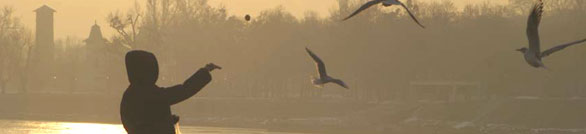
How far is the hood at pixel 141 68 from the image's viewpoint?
821cm

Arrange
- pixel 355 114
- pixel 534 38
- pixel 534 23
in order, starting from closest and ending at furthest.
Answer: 1. pixel 534 23
2. pixel 534 38
3. pixel 355 114

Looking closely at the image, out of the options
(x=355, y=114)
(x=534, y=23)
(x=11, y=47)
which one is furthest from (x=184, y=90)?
(x=11, y=47)

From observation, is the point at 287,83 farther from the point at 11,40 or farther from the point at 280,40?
the point at 11,40

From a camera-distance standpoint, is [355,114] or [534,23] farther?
[355,114]

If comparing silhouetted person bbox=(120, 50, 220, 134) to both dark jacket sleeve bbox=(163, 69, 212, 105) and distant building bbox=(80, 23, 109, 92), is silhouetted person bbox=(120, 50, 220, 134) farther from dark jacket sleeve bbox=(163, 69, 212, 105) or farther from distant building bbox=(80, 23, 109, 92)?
distant building bbox=(80, 23, 109, 92)

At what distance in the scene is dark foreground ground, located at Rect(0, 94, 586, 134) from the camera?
6388 centimetres

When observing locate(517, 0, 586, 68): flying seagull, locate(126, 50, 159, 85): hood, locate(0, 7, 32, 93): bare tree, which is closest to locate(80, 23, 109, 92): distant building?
locate(0, 7, 32, 93): bare tree

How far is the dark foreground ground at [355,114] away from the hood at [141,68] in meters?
52.8

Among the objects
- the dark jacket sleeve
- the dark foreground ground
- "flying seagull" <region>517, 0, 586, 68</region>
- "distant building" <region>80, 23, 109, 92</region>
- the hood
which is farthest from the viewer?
"distant building" <region>80, 23, 109, 92</region>

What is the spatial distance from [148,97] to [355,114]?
66257 millimetres

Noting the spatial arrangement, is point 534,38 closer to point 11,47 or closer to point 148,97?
point 148,97

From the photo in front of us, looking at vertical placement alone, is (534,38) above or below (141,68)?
above

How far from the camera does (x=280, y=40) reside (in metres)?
88.9

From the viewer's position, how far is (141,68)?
8211 millimetres
